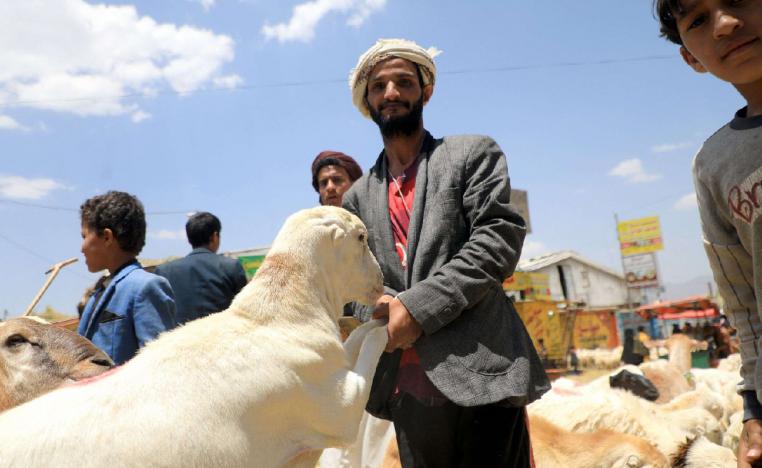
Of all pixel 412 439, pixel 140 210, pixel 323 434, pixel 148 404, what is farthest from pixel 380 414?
pixel 140 210

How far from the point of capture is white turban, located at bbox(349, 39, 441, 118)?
10.1 feet

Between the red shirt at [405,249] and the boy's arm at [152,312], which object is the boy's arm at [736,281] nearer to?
the red shirt at [405,249]

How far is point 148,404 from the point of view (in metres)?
1.72

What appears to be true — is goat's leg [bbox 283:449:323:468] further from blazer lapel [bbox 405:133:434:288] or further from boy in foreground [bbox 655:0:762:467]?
boy in foreground [bbox 655:0:762:467]

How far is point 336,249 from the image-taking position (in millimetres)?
2482

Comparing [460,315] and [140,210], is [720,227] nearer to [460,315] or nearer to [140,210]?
[460,315]

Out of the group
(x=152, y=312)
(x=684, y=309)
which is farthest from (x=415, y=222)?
(x=684, y=309)

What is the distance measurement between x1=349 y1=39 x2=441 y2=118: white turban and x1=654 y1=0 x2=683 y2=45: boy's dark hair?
1.23 metres

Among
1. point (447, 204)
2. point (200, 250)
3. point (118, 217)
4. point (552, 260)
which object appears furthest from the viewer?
point (552, 260)

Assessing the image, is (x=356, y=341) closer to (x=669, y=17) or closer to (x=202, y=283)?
(x=669, y=17)

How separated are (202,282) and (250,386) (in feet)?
10.9

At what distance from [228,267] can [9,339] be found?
8.69 feet

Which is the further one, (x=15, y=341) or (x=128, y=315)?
(x=128, y=315)

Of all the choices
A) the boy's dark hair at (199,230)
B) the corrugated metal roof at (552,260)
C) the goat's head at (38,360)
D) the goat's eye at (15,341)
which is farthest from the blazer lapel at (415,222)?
the corrugated metal roof at (552,260)
